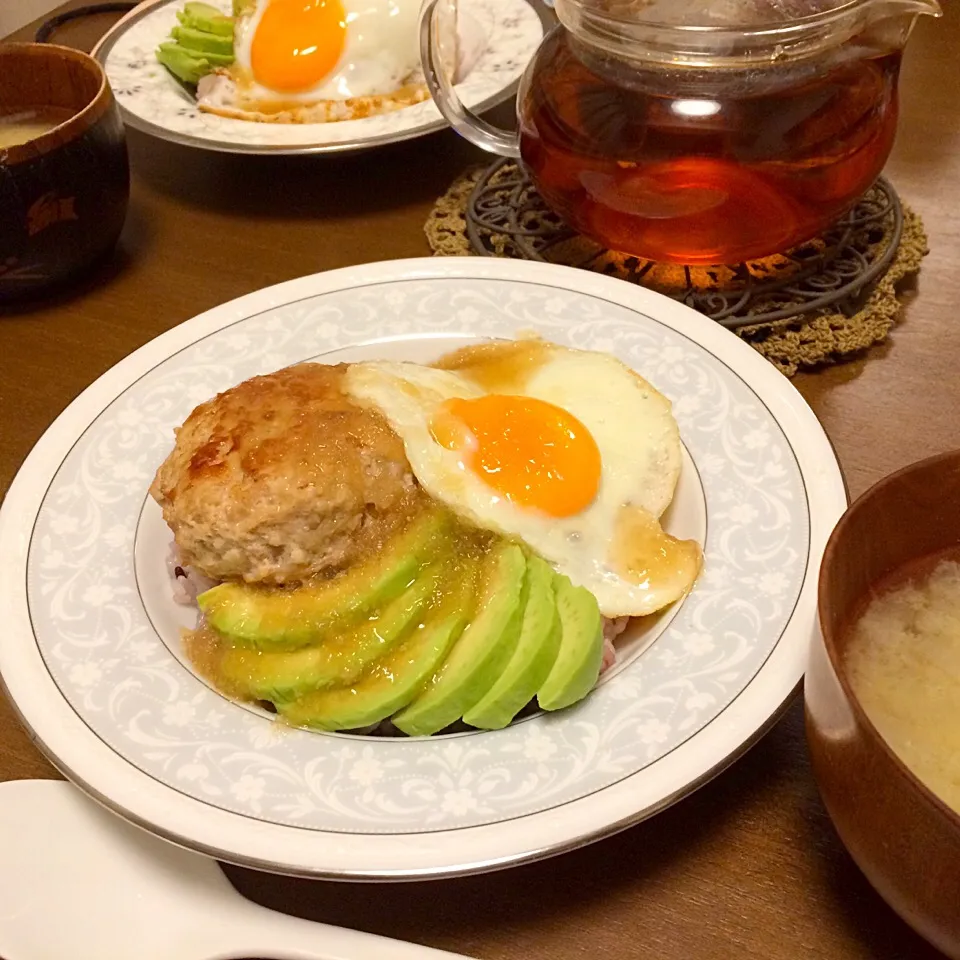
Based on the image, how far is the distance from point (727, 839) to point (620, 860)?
0.14m

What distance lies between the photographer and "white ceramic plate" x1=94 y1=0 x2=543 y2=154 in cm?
250

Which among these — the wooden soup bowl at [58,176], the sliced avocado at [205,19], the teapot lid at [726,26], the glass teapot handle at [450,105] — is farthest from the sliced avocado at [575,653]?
the sliced avocado at [205,19]

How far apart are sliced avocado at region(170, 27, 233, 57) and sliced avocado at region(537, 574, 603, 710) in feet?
7.63

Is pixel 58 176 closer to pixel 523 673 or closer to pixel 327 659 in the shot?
pixel 327 659

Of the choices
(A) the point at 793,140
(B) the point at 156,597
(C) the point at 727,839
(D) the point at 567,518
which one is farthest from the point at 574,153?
(C) the point at 727,839

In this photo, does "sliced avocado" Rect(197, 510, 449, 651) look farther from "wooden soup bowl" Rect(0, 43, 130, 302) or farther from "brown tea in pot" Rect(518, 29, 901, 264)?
"wooden soup bowl" Rect(0, 43, 130, 302)

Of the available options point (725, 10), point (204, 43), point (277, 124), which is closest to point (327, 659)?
point (725, 10)

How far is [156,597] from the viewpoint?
60.0 inches

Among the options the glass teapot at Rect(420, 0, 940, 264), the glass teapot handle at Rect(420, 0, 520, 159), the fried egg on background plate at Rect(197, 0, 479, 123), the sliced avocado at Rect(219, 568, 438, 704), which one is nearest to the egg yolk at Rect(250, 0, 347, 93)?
the fried egg on background plate at Rect(197, 0, 479, 123)

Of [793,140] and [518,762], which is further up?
[793,140]

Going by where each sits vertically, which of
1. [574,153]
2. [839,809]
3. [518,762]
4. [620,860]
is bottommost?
[620,860]

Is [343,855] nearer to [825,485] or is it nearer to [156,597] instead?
[156,597]

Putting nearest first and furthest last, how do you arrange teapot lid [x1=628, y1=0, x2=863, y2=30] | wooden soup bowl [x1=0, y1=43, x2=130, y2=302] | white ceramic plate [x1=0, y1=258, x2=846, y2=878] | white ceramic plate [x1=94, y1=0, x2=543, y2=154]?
white ceramic plate [x1=0, y1=258, x2=846, y2=878], teapot lid [x1=628, y1=0, x2=863, y2=30], wooden soup bowl [x1=0, y1=43, x2=130, y2=302], white ceramic plate [x1=94, y1=0, x2=543, y2=154]

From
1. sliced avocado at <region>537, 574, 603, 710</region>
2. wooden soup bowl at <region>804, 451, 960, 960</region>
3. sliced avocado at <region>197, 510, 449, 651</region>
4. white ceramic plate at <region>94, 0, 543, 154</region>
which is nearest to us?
wooden soup bowl at <region>804, 451, 960, 960</region>
